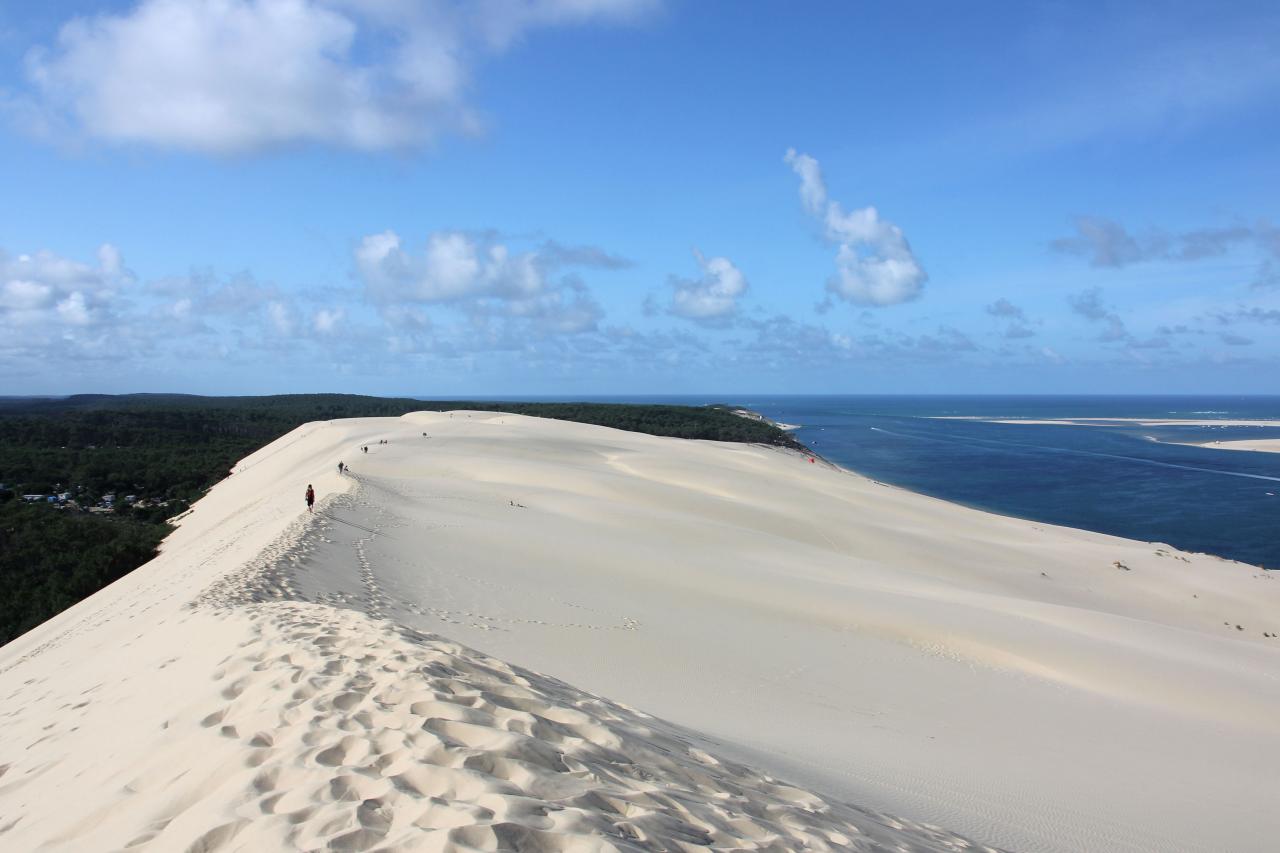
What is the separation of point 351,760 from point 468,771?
566mm

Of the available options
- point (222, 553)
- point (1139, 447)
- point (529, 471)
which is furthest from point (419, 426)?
point (1139, 447)

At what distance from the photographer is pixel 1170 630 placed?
14.1 metres

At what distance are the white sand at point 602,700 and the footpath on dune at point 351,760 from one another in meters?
0.02

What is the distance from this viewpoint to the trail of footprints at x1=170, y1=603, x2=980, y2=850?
2742 mm

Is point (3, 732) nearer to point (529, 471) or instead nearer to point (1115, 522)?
point (529, 471)

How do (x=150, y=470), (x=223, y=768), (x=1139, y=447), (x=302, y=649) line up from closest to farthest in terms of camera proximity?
1. (x=223, y=768)
2. (x=302, y=649)
3. (x=150, y=470)
4. (x=1139, y=447)

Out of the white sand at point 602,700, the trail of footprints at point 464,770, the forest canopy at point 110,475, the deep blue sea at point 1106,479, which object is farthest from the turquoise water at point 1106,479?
the trail of footprints at point 464,770

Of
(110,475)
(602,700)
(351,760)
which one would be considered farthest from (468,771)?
(110,475)

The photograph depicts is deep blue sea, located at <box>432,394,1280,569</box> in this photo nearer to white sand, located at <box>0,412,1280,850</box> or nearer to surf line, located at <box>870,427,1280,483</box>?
surf line, located at <box>870,427,1280,483</box>

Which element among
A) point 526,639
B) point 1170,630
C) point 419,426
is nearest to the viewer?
point 526,639

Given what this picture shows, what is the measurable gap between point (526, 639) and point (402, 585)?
2.85 metres

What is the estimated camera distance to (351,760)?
129 inches

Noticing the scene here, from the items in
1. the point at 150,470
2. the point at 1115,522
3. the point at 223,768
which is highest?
the point at 223,768

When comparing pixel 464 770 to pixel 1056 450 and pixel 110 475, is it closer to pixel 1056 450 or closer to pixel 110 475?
pixel 110 475
